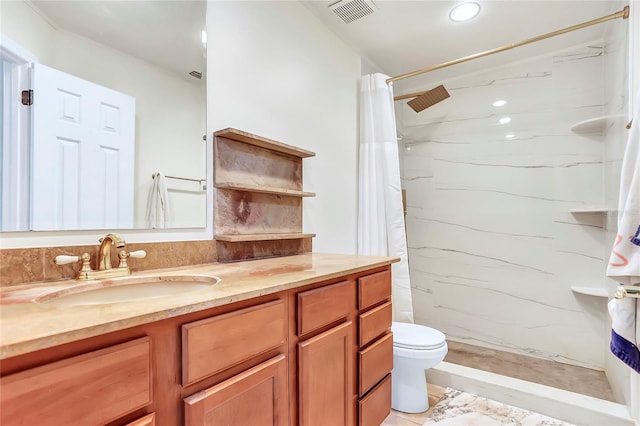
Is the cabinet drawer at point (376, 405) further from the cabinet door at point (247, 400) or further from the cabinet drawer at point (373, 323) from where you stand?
the cabinet door at point (247, 400)

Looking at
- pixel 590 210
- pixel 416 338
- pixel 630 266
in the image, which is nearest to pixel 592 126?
pixel 590 210

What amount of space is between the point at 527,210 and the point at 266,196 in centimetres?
217

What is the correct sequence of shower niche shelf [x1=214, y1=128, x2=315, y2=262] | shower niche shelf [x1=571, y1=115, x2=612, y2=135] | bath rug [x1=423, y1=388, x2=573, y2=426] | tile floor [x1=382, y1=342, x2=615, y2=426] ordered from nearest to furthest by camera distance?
1. shower niche shelf [x1=214, y1=128, x2=315, y2=262]
2. bath rug [x1=423, y1=388, x2=573, y2=426]
3. tile floor [x1=382, y1=342, x2=615, y2=426]
4. shower niche shelf [x1=571, y1=115, x2=612, y2=135]

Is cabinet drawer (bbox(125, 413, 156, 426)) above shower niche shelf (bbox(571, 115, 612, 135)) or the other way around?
the other way around

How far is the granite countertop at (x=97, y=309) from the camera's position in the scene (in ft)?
1.72

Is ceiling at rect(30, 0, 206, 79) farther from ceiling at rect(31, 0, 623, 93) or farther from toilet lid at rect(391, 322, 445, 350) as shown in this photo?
toilet lid at rect(391, 322, 445, 350)

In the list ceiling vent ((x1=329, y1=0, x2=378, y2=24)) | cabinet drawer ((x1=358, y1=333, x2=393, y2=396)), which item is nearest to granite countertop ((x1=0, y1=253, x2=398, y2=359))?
cabinet drawer ((x1=358, y1=333, x2=393, y2=396))

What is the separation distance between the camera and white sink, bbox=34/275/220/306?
0.91 meters

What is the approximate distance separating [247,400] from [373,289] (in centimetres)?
77

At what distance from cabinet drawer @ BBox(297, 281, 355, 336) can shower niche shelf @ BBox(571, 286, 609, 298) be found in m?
2.00

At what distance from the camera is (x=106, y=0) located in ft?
3.84

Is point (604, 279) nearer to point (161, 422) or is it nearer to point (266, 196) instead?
point (266, 196)

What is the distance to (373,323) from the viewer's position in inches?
57.5

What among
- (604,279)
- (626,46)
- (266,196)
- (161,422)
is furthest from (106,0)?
(604,279)
